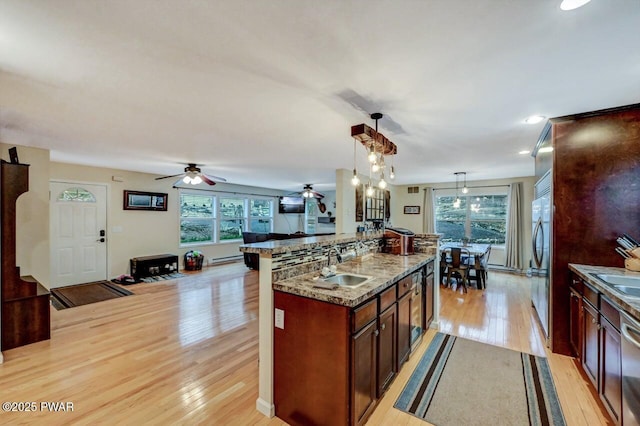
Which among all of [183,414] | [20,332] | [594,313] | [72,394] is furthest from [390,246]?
[20,332]

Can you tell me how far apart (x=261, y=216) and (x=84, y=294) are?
5.18 m

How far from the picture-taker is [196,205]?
7562mm

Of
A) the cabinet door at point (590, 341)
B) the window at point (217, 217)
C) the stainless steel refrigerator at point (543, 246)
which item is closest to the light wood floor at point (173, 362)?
the cabinet door at point (590, 341)

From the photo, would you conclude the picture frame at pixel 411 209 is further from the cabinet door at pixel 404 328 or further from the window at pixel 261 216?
the cabinet door at pixel 404 328

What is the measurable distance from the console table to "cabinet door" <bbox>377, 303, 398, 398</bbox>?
223 inches

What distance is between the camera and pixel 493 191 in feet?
23.5

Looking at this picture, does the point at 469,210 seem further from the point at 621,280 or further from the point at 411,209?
the point at 621,280

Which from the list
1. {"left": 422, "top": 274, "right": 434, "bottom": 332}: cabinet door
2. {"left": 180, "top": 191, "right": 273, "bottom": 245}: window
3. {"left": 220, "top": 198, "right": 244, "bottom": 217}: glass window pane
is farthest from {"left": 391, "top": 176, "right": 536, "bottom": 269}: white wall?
{"left": 422, "top": 274, "right": 434, "bottom": 332}: cabinet door

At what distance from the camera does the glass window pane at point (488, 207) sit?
23.5ft

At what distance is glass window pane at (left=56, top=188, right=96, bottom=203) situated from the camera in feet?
17.2

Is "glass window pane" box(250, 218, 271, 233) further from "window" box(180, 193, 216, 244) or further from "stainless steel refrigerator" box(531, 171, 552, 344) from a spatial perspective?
"stainless steel refrigerator" box(531, 171, 552, 344)

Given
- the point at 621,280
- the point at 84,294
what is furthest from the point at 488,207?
the point at 84,294

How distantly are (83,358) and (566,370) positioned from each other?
4.68m

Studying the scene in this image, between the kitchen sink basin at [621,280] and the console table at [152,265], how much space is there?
23.4 ft
